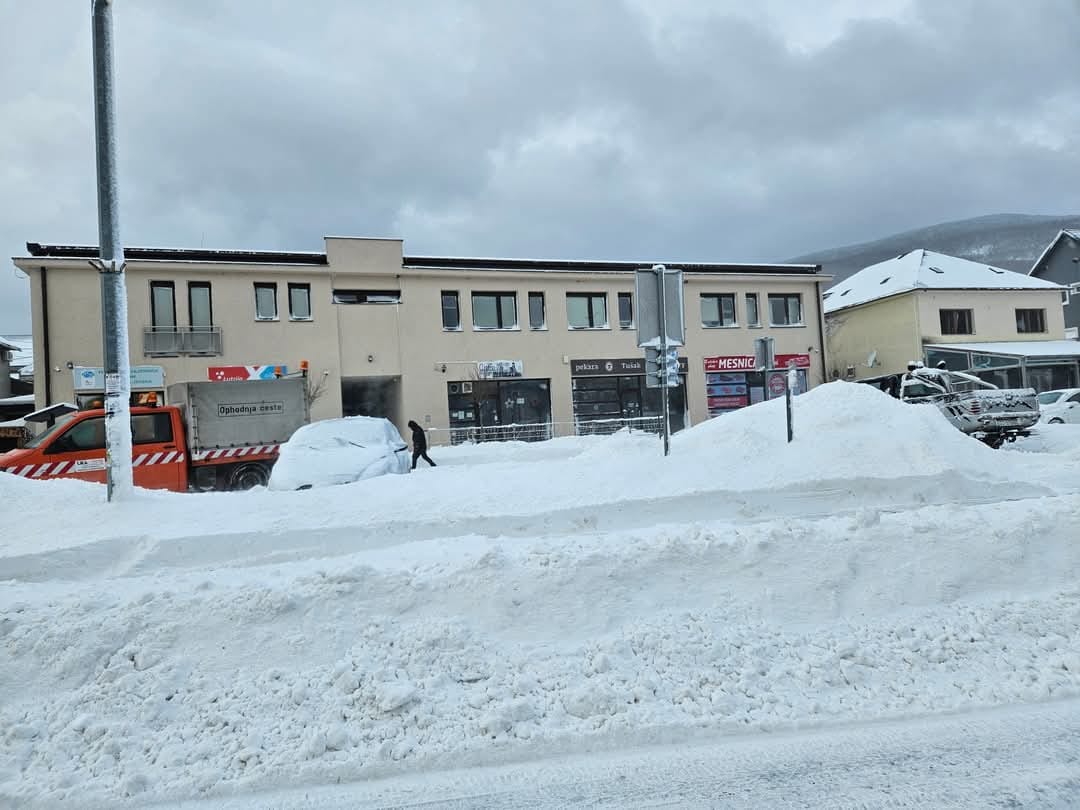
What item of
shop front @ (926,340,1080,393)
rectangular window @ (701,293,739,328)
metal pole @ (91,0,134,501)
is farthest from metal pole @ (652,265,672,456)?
shop front @ (926,340,1080,393)

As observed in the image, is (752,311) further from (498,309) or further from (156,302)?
(156,302)

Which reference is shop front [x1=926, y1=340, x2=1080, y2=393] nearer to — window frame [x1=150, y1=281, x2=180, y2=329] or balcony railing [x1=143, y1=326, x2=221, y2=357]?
balcony railing [x1=143, y1=326, x2=221, y2=357]

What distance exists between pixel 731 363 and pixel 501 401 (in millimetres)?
10370

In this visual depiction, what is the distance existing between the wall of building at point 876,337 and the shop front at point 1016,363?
4.03ft

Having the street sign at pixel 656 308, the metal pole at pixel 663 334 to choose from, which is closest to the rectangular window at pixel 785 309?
the street sign at pixel 656 308

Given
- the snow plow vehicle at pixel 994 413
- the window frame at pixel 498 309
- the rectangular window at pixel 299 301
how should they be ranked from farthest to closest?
the window frame at pixel 498 309 < the rectangular window at pixel 299 301 < the snow plow vehicle at pixel 994 413

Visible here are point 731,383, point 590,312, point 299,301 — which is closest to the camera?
point 299,301

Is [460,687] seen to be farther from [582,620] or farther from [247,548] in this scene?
[247,548]

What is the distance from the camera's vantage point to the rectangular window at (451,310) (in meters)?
26.4

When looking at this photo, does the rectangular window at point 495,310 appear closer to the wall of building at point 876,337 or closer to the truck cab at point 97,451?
the truck cab at point 97,451

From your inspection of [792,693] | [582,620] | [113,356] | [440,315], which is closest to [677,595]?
[582,620]

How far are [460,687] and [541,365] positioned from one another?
2332 centimetres

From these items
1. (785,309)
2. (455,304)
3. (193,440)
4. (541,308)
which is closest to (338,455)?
(193,440)

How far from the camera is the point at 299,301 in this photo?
24.7 m
